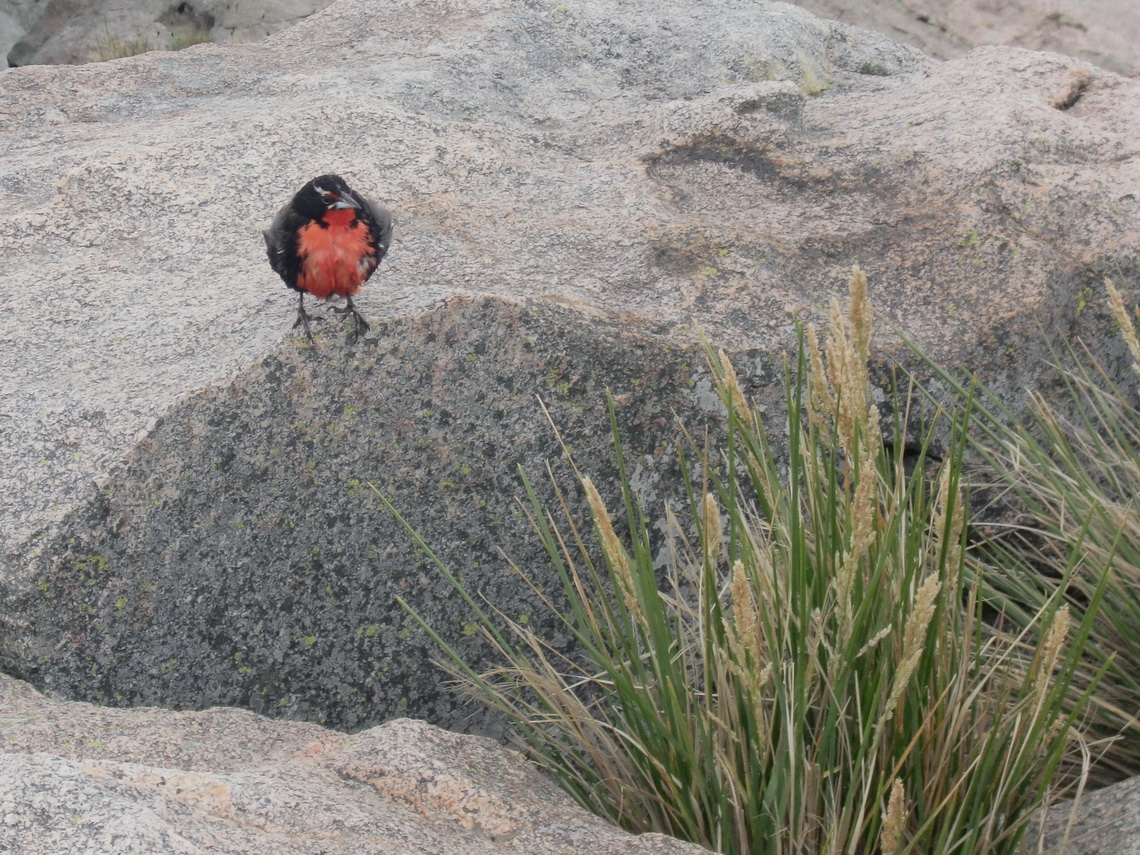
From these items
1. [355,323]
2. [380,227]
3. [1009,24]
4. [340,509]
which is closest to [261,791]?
[340,509]

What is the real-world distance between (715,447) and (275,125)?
2020 mm

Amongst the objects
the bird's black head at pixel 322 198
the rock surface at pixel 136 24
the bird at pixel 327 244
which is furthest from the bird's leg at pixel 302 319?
the rock surface at pixel 136 24

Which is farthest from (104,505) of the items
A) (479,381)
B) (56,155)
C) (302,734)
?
(56,155)

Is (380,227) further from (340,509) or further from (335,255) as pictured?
(340,509)

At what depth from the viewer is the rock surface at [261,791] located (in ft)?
5.46

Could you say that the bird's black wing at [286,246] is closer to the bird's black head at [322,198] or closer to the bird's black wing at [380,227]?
the bird's black head at [322,198]

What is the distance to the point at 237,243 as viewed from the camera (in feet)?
11.9

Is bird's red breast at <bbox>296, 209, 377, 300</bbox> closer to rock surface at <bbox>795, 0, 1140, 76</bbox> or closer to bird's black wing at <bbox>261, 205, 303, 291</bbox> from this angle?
bird's black wing at <bbox>261, 205, 303, 291</bbox>

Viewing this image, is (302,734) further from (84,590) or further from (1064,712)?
(1064,712)

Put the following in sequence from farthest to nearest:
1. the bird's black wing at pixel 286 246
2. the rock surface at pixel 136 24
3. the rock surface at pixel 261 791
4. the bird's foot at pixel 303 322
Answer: the rock surface at pixel 136 24 < the bird's black wing at pixel 286 246 < the bird's foot at pixel 303 322 < the rock surface at pixel 261 791

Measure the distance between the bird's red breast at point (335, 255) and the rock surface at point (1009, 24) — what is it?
7.74 m

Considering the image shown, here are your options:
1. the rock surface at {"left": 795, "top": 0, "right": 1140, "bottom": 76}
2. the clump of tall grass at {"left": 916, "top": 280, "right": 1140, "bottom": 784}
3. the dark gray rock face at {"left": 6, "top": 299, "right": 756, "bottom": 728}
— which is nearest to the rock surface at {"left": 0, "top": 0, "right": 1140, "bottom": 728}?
the dark gray rock face at {"left": 6, "top": 299, "right": 756, "bottom": 728}

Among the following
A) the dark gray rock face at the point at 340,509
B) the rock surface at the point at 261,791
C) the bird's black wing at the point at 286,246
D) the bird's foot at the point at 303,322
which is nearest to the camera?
the rock surface at the point at 261,791

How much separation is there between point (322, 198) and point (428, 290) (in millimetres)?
379
